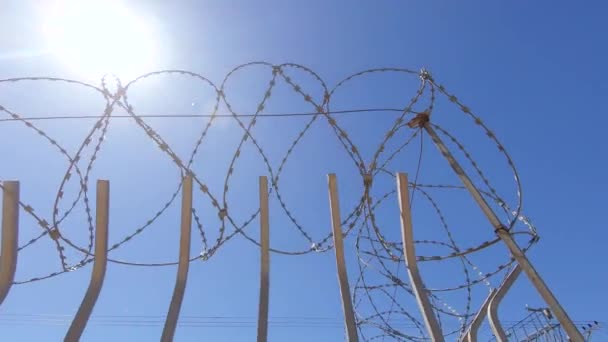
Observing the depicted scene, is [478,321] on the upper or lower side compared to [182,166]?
lower

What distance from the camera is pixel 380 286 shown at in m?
11.8

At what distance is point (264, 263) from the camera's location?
9250 millimetres

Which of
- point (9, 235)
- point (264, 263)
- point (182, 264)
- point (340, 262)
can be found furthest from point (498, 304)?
point (9, 235)

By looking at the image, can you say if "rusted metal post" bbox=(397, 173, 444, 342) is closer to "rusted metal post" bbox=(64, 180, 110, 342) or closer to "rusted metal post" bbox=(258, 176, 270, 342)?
"rusted metal post" bbox=(258, 176, 270, 342)

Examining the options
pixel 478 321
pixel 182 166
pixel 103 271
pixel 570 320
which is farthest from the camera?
pixel 478 321

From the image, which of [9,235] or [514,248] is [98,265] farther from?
[514,248]

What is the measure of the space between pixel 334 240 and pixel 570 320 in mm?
3332

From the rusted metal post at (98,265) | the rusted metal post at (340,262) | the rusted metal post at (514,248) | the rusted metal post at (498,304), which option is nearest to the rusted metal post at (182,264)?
the rusted metal post at (98,265)

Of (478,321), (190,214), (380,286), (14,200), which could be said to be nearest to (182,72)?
(190,214)

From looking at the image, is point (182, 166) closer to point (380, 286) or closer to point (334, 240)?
point (334, 240)

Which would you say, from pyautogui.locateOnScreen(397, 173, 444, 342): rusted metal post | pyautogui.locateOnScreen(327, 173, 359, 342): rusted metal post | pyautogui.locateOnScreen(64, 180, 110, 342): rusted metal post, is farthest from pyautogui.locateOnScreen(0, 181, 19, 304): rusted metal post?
pyautogui.locateOnScreen(397, 173, 444, 342): rusted metal post

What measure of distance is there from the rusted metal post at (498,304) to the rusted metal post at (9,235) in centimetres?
686

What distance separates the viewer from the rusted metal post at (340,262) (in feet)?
27.9

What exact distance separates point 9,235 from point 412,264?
5.47 meters
